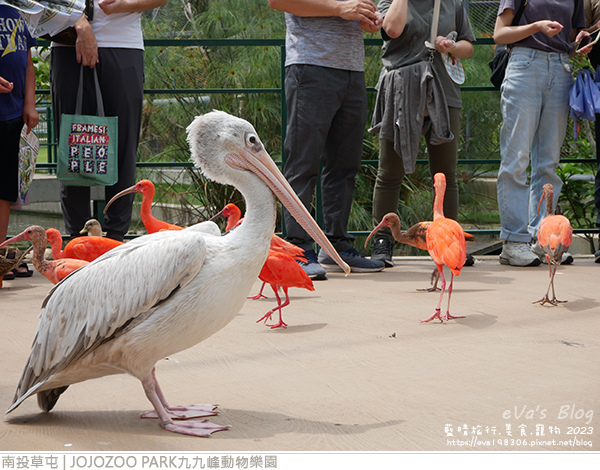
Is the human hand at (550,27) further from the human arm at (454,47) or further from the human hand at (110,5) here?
the human hand at (110,5)

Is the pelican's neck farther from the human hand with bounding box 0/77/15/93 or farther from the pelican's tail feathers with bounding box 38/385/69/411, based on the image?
the human hand with bounding box 0/77/15/93

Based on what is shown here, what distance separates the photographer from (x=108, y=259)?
2633 millimetres

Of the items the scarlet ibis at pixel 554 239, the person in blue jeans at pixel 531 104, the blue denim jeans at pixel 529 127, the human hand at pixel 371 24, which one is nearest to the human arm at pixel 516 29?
the person in blue jeans at pixel 531 104

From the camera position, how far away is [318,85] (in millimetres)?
5352

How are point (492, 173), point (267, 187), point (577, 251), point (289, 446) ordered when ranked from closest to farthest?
1. point (289, 446)
2. point (267, 187)
3. point (577, 251)
4. point (492, 173)

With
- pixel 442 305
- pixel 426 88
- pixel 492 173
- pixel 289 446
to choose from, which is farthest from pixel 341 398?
pixel 492 173

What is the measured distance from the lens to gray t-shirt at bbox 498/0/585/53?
5719 mm

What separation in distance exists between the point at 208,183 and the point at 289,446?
20.1 ft

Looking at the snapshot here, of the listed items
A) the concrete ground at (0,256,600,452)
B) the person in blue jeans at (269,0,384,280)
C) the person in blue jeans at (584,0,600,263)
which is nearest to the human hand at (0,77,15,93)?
the concrete ground at (0,256,600,452)

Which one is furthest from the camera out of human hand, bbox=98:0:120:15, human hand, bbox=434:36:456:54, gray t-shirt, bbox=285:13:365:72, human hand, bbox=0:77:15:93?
human hand, bbox=434:36:456:54

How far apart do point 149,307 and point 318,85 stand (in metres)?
3.15

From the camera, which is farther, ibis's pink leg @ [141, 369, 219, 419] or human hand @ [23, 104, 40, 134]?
human hand @ [23, 104, 40, 134]

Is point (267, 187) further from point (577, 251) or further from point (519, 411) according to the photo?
point (577, 251)

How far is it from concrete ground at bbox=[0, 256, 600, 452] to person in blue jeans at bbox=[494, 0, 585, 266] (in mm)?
1347
